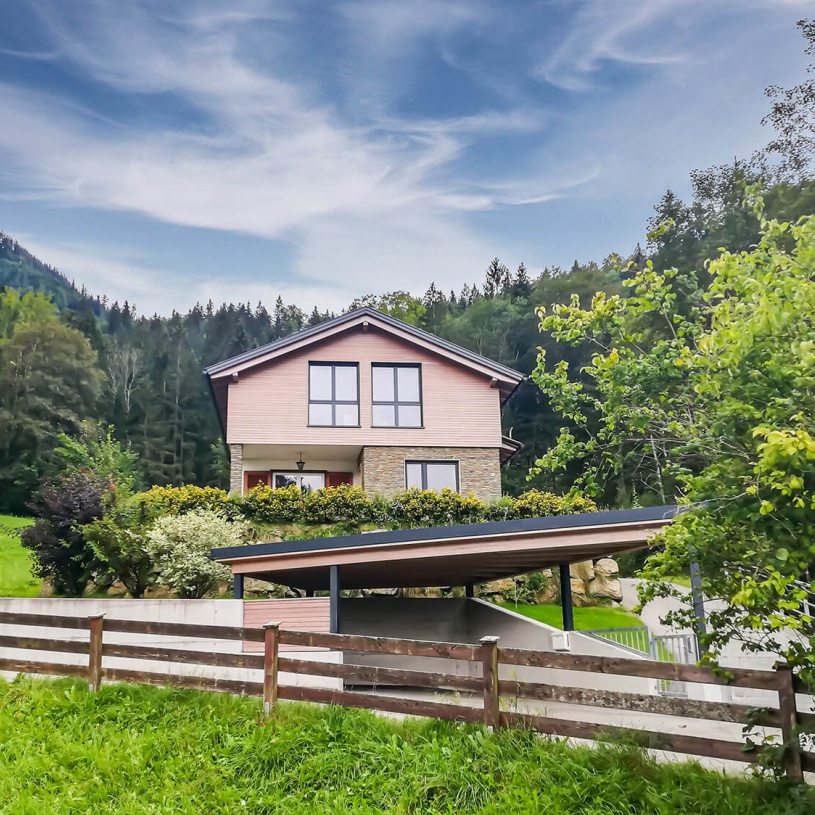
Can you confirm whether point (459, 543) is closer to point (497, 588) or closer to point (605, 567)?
point (497, 588)

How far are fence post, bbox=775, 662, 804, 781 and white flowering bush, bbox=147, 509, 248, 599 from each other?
42.0ft

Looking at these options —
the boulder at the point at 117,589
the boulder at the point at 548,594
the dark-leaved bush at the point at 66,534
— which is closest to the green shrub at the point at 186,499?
the boulder at the point at 117,589

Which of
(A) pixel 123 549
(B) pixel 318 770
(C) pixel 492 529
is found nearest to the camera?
(B) pixel 318 770

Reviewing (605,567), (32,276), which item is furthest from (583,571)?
(32,276)

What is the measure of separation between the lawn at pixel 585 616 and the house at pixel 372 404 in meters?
3.84

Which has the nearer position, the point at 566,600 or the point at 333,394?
the point at 566,600

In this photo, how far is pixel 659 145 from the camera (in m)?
38.8

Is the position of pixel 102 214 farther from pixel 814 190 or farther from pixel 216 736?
pixel 216 736

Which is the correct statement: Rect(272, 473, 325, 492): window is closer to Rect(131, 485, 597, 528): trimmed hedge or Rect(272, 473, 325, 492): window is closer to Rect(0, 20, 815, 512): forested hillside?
Rect(131, 485, 597, 528): trimmed hedge

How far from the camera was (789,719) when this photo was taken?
613cm

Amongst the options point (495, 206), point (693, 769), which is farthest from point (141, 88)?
point (693, 769)

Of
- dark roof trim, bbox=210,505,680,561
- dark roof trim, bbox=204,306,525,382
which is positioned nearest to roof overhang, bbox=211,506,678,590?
dark roof trim, bbox=210,505,680,561

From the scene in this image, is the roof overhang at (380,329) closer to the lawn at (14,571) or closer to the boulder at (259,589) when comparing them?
the boulder at (259,589)

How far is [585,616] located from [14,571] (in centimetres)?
1620
